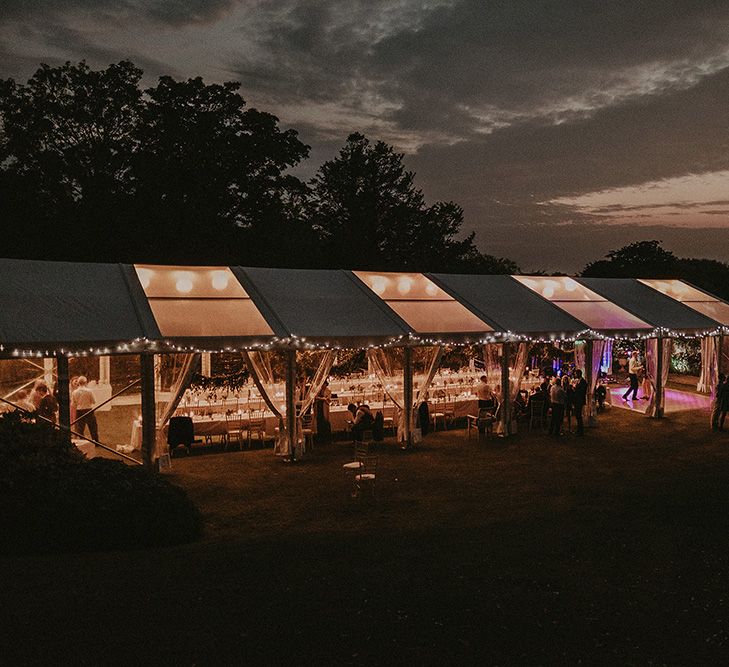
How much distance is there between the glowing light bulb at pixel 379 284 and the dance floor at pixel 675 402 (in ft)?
24.3

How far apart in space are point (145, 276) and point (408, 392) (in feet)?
17.9

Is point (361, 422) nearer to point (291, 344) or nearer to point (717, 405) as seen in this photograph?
point (291, 344)

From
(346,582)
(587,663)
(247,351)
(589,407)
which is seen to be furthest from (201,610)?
(589,407)

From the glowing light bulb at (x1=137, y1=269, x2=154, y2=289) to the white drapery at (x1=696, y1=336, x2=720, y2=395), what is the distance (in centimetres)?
1364

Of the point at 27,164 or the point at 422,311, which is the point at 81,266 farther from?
the point at 27,164

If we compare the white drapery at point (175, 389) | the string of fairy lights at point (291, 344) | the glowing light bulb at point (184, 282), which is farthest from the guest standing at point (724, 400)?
the glowing light bulb at point (184, 282)

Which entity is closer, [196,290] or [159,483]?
[159,483]

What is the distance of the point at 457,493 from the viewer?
377 inches

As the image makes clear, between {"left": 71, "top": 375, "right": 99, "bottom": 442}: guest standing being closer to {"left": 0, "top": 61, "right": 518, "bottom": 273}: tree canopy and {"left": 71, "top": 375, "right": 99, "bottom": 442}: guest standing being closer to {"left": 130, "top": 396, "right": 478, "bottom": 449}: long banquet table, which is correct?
{"left": 130, "top": 396, "right": 478, "bottom": 449}: long banquet table

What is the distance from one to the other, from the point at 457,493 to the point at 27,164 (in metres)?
21.9

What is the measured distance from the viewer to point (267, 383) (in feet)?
39.5

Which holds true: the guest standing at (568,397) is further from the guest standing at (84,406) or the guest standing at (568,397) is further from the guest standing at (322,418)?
the guest standing at (84,406)

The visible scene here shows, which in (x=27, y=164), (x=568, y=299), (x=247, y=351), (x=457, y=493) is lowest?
(x=457, y=493)

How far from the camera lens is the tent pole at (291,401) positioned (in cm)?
1162
